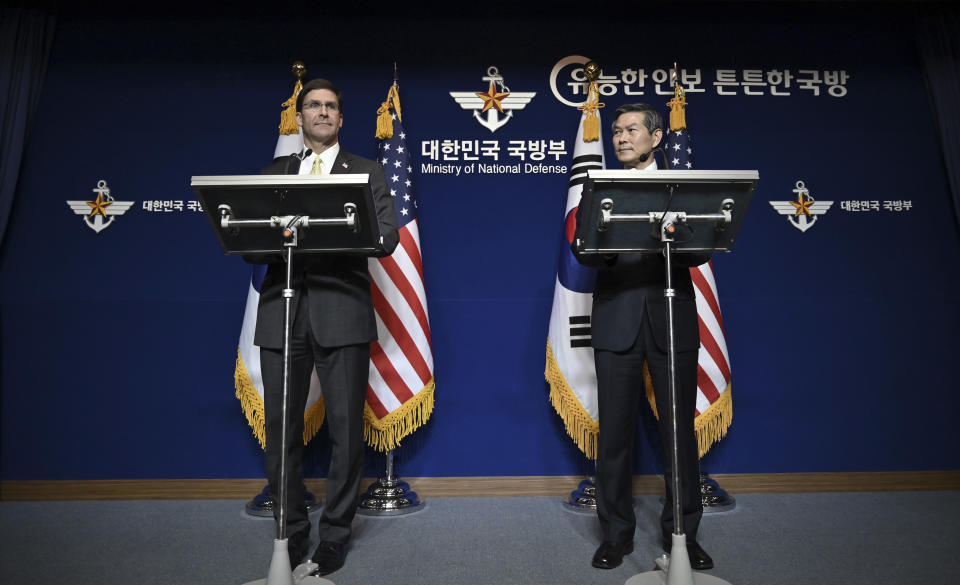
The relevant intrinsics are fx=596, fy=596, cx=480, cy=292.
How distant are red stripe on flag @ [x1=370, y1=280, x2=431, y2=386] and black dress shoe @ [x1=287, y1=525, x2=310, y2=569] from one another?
901 millimetres

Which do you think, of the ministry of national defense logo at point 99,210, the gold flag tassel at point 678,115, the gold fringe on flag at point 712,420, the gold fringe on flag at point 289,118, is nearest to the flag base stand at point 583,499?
the gold fringe on flag at point 712,420

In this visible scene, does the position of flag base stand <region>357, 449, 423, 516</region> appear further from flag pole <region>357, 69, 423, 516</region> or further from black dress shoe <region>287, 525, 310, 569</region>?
black dress shoe <region>287, 525, 310, 569</region>

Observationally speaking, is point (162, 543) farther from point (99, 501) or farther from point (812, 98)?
point (812, 98)

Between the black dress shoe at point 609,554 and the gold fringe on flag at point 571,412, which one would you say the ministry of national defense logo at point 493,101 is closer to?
the gold fringe on flag at point 571,412

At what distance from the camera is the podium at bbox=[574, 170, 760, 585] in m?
1.65

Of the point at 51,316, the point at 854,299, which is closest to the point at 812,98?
the point at 854,299

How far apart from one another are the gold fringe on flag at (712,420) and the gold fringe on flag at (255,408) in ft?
5.11

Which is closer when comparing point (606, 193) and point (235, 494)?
point (606, 193)

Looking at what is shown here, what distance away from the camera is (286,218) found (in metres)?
1.72

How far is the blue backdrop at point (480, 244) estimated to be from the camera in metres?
3.11

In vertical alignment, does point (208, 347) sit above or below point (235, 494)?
above

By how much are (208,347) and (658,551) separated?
7.79ft

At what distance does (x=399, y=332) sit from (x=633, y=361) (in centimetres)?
117

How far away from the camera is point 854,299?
3219 millimetres
